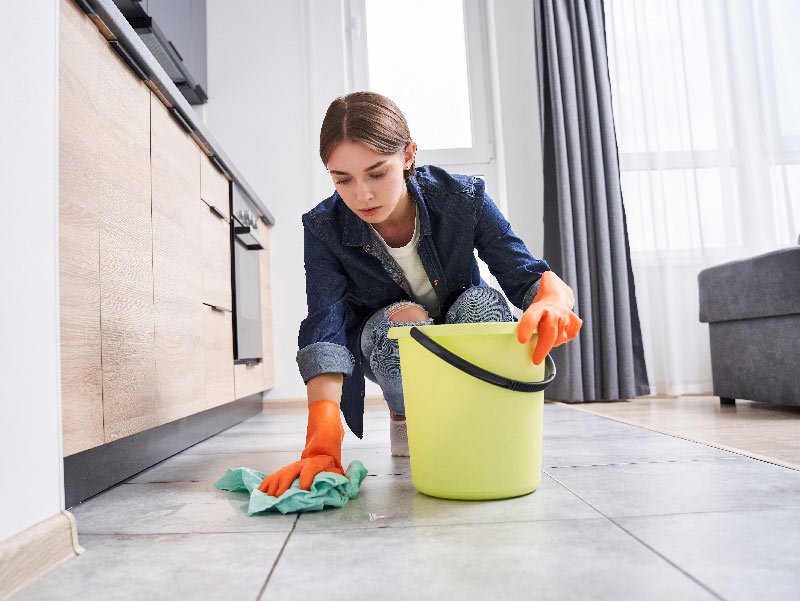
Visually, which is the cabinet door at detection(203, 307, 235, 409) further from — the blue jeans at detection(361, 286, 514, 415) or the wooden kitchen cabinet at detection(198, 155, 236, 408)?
the blue jeans at detection(361, 286, 514, 415)

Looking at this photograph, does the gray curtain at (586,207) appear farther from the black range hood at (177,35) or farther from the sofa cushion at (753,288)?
the black range hood at (177,35)

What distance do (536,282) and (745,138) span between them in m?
2.35

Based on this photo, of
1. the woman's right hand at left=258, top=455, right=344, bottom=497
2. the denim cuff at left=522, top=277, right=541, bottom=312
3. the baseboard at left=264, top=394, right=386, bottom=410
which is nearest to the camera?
the woman's right hand at left=258, top=455, right=344, bottom=497

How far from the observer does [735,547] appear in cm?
73

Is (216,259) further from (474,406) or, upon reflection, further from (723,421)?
(723,421)

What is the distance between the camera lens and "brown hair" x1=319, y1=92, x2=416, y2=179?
1104 millimetres

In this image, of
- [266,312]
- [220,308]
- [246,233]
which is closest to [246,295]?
[246,233]

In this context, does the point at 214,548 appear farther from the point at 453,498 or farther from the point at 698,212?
the point at 698,212

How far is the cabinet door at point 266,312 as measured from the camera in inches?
111

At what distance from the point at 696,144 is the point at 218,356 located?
2392 millimetres

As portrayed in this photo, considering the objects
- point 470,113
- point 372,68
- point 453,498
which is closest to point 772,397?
point 453,498

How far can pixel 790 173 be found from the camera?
9.98ft

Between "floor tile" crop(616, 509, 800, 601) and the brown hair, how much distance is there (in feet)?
2.28

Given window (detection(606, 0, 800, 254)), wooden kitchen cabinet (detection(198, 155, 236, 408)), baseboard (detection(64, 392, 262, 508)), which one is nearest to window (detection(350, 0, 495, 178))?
window (detection(606, 0, 800, 254))
